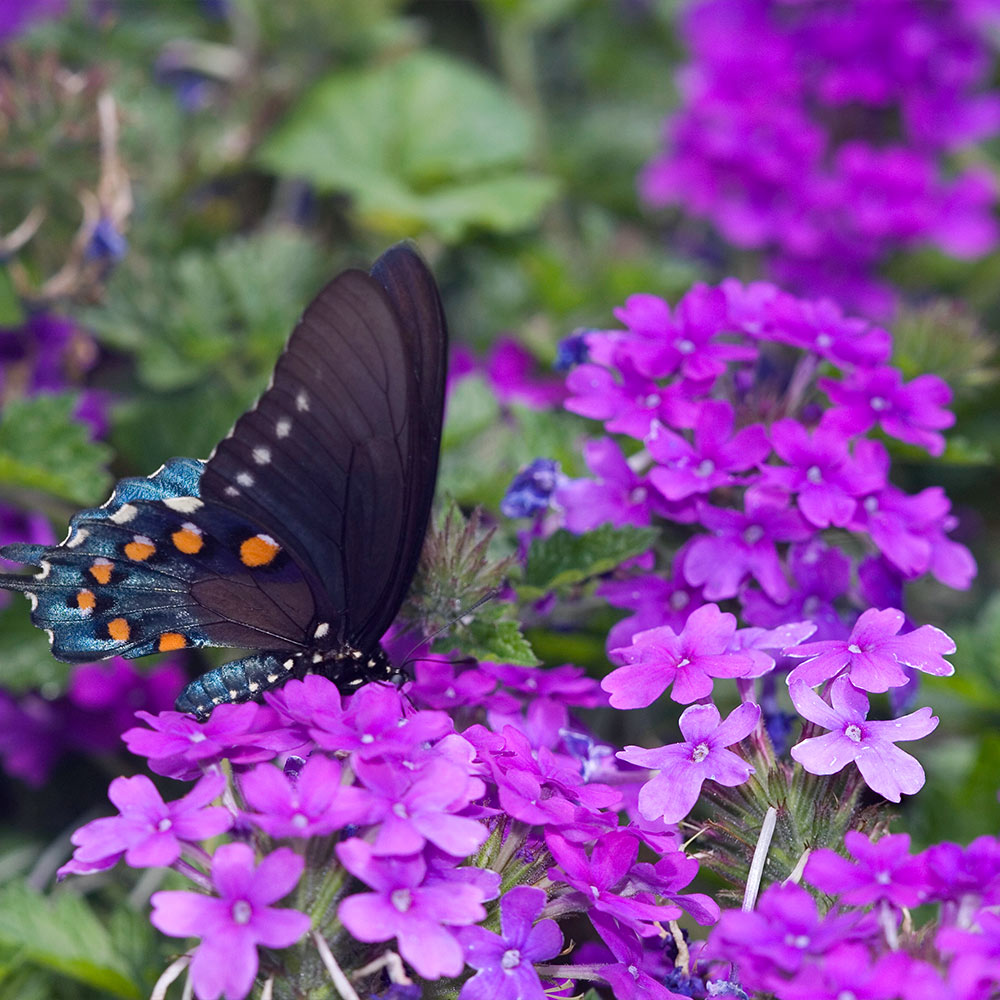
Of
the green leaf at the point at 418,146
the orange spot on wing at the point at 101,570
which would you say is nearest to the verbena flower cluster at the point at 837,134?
the green leaf at the point at 418,146

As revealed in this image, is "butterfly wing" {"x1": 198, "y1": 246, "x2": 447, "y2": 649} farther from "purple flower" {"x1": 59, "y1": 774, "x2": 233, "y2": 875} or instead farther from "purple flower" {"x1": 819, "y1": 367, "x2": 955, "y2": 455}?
"purple flower" {"x1": 819, "y1": 367, "x2": 955, "y2": 455}

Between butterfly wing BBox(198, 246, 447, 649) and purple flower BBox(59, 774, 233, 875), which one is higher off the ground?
butterfly wing BBox(198, 246, 447, 649)

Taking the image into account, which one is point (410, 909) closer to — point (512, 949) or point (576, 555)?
point (512, 949)

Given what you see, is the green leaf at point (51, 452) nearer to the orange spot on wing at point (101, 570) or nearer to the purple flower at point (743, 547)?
the orange spot on wing at point (101, 570)

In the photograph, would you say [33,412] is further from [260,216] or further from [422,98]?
[422,98]

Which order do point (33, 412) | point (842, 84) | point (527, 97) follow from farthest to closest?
point (527, 97) < point (842, 84) < point (33, 412)

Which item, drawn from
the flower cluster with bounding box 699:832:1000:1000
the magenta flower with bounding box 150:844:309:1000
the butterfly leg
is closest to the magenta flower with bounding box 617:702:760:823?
the flower cluster with bounding box 699:832:1000:1000

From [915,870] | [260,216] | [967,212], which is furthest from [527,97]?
[915,870]
